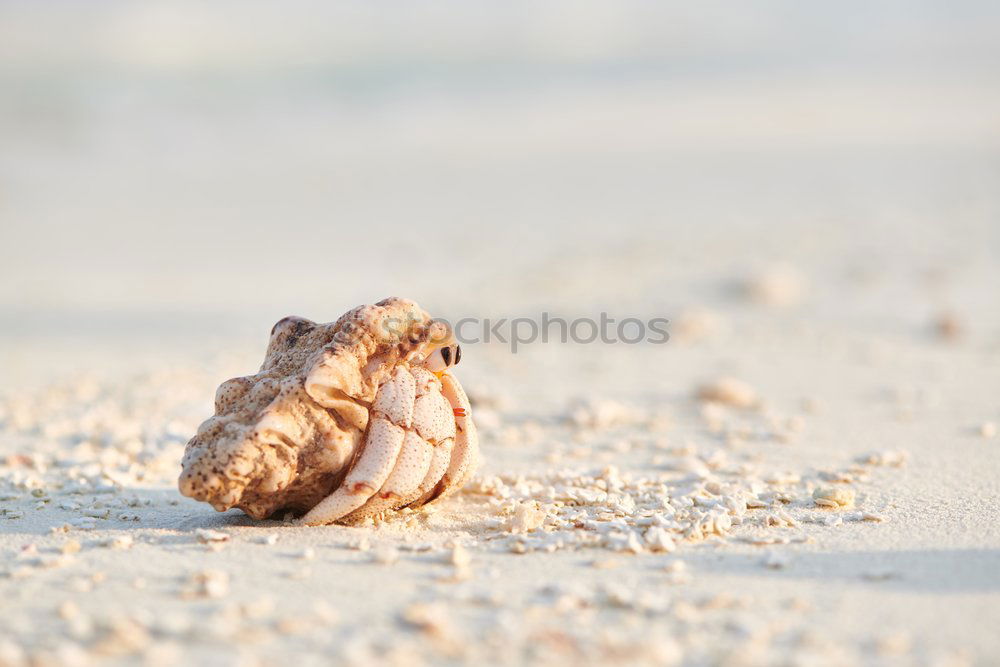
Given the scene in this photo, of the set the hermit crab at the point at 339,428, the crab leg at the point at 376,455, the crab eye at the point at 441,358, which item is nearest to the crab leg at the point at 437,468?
the hermit crab at the point at 339,428

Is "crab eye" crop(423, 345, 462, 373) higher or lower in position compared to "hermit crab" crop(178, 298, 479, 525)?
higher

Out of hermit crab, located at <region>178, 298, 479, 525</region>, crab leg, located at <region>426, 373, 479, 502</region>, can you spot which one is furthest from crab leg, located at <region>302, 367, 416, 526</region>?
crab leg, located at <region>426, 373, 479, 502</region>

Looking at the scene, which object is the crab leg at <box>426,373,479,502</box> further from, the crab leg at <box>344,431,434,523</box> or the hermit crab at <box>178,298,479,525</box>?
the crab leg at <box>344,431,434,523</box>

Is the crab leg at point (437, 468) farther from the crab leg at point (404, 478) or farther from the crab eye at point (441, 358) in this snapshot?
the crab eye at point (441, 358)

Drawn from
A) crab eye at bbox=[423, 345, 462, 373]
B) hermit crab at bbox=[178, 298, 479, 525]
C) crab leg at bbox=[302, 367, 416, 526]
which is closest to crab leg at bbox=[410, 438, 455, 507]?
hermit crab at bbox=[178, 298, 479, 525]

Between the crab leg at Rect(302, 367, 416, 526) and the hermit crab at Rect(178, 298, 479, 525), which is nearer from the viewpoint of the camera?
the hermit crab at Rect(178, 298, 479, 525)

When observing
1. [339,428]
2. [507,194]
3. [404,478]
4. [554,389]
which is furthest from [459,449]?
[507,194]

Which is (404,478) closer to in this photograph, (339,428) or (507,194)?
(339,428)
